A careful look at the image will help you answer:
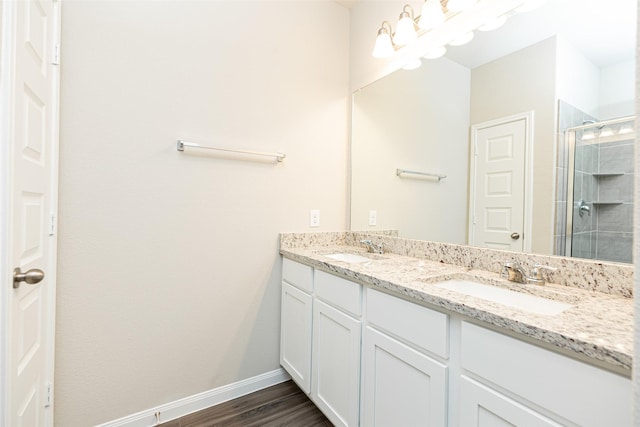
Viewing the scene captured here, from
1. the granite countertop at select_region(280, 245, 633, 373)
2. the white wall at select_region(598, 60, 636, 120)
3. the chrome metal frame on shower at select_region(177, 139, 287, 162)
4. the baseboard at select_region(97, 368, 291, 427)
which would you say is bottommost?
the baseboard at select_region(97, 368, 291, 427)

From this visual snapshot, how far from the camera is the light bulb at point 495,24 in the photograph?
4.24 ft

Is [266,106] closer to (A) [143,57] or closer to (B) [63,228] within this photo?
(A) [143,57]

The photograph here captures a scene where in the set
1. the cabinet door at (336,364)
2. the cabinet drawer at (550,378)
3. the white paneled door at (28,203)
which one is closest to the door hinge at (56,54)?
the white paneled door at (28,203)

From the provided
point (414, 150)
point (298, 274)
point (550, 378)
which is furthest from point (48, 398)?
point (414, 150)

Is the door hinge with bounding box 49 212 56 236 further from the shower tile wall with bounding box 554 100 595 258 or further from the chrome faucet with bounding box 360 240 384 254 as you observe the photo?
the shower tile wall with bounding box 554 100 595 258

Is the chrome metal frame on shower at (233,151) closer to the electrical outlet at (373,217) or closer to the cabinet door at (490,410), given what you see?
the electrical outlet at (373,217)

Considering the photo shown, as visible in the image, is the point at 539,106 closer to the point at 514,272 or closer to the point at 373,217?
the point at 514,272

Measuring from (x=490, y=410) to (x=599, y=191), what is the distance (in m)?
0.84

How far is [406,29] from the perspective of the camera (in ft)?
5.31

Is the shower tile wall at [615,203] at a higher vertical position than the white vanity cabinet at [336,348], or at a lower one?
higher

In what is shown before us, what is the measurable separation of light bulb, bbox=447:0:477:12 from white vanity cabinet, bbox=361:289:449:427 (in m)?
1.37

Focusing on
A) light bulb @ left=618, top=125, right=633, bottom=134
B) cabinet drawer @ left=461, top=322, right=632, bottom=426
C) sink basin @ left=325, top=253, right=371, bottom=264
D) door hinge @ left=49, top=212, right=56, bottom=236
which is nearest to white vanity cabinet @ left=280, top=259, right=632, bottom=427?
cabinet drawer @ left=461, top=322, right=632, bottom=426

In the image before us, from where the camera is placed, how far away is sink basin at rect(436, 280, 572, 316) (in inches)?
39.1

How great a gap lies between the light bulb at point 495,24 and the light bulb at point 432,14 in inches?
8.6
